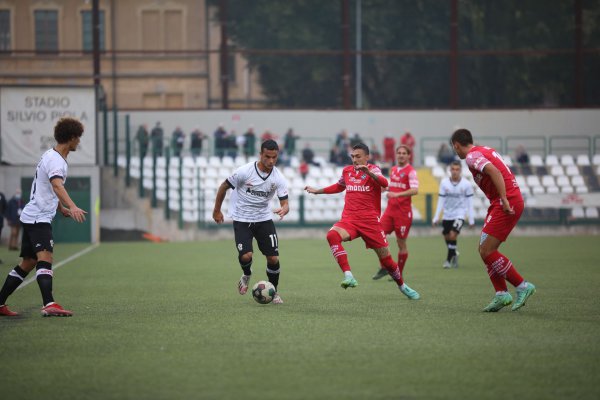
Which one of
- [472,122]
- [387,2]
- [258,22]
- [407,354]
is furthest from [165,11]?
[407,354]

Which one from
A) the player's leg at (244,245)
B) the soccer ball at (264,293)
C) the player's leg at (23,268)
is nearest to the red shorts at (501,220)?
the soccer ball at (264,293)

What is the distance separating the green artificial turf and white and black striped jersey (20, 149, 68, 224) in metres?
1.14

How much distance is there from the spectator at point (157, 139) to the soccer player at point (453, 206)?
1620 cm

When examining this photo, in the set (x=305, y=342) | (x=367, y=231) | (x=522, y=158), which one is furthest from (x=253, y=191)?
(x=522, y=158)

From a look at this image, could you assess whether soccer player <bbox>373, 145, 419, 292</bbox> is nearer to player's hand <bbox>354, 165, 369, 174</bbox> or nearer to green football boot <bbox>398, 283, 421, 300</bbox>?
green football boot <bbox>398, 283, 421, 300</bbox>

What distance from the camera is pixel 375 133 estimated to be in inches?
1543

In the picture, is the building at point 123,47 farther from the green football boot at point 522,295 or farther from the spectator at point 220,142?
the green football boot at point 522,295

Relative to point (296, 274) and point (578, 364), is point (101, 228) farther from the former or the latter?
point (578, 364)

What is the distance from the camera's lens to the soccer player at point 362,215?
1208 centimetres

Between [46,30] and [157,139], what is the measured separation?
10.1 metres

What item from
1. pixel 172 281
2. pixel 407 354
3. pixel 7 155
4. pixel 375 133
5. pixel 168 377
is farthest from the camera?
pixel 375 133

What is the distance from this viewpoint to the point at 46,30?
40188mm

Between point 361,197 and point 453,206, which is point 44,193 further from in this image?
point 453,206

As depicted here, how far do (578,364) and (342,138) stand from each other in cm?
2821
